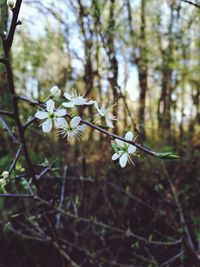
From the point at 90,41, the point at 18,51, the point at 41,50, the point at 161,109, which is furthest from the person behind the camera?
the point at 18,51

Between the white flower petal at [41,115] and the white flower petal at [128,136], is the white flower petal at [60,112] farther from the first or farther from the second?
the white flower petal at [128,136]

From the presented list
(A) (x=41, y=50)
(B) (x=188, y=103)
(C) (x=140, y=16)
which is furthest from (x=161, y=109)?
(A) (x=41, y=50)

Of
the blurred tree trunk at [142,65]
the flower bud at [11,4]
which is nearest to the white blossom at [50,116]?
the flower bud at [11,4]

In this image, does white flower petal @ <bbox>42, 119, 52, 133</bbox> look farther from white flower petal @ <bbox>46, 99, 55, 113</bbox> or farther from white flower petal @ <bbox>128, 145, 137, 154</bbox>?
white flower petal @ <bbox>128, 145, 137, 154</bbox>

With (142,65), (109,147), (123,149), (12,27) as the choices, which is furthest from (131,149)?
(142,65)

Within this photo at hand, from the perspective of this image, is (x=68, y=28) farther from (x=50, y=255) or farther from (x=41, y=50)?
(x=50, y=255)

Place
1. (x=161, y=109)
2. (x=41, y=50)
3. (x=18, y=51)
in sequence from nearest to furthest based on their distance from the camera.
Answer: (x=41, y=50)
(x=161, y=109)
(x=18, y=51)
